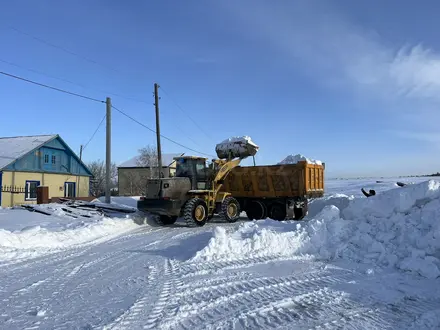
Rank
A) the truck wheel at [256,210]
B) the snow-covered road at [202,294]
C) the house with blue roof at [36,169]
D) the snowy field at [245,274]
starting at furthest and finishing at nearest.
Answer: the house with blue roof at [36,169]
the truck wheel at [256,210]
the snowy field at [245,274]
the snow-covered road at [202,294]

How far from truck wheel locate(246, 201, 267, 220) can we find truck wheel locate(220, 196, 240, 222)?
120 centimetres

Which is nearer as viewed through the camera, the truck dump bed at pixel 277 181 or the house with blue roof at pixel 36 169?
the truck dump bed at pixel 277 181

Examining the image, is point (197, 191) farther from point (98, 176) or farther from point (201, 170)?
point (98, 176)

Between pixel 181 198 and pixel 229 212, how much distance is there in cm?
251

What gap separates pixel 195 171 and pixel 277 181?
151 inches

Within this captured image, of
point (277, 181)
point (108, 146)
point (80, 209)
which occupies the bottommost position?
point (80, 209)

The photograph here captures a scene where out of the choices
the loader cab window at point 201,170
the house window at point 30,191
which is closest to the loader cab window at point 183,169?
the loader cab window at point 201,170

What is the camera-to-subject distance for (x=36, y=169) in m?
30.0

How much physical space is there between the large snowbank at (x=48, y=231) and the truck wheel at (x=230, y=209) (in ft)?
12.3

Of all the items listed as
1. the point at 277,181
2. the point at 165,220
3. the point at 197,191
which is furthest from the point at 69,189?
the point at 277,181

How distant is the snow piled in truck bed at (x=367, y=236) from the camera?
7914 mm

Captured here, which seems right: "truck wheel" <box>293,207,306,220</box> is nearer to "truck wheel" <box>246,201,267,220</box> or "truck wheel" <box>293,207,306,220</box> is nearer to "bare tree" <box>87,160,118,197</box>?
"truck wheel" <box>246,201,267,220</box>

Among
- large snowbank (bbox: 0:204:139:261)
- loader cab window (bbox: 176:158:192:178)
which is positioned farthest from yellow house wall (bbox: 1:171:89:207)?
loader cab window (bbox: 176:158:192:178)

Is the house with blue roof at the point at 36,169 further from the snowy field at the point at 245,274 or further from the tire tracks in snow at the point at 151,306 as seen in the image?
the tire tracks in snow at the point at 151,306
